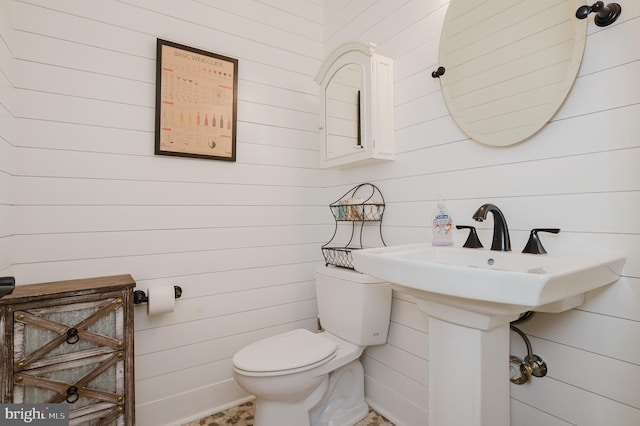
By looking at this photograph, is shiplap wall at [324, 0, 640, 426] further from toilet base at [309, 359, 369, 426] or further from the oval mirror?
toilet base at [309, 359, 369, 426]

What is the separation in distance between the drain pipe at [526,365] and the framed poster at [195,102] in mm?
1590

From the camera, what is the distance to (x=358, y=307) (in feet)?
5.18

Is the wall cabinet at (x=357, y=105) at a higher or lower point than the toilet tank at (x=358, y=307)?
higher

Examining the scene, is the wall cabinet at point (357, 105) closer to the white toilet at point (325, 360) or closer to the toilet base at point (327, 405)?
the white toilet at point (325, 360)

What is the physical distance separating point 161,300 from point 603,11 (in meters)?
1.99

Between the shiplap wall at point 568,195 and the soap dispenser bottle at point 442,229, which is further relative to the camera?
the soap dispenser bottle at point 442,229

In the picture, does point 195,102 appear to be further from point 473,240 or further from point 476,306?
point 476,306

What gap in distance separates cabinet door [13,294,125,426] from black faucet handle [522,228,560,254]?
60.8 inches

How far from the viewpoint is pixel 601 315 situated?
967mm

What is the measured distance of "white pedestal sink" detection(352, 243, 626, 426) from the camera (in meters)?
0.75

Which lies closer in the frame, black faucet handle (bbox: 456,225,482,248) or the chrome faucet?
the chrome faucet

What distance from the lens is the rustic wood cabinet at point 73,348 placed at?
1098 millimetres

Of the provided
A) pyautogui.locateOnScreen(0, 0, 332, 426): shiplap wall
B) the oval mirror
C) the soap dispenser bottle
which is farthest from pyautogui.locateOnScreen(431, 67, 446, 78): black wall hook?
pyautogui.locateOnScreen(0, 0, 332, 426): shiplap wall

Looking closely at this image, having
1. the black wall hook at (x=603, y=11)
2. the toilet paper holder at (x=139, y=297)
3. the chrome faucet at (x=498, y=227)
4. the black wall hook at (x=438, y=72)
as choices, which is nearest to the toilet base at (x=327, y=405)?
the toilet paper holder at (x=139, y=297)
